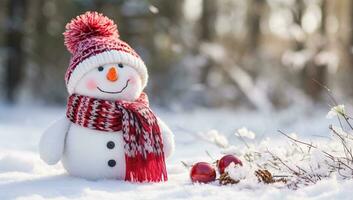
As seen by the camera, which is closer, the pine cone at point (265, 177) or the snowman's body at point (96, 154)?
the pine cone at point (265, 177)

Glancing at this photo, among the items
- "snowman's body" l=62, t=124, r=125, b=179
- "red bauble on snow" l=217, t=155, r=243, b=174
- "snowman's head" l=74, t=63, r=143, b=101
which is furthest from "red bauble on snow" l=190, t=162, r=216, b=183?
"snowman's head" l=74, t=63, r=143, b=101

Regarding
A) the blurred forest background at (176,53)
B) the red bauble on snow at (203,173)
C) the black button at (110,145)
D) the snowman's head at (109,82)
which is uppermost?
the blurred forest background at (176,53)

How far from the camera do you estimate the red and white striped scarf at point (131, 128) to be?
3277mm

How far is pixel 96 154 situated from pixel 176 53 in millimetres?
9187

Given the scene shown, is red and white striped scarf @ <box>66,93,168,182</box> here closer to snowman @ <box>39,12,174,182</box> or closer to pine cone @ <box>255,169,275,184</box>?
snowman @ <box>39,12,174,182</box>

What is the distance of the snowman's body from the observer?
10.9 ft

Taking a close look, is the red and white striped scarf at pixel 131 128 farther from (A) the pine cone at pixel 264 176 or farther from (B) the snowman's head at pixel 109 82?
(A) the pine cone at pixel 264 176

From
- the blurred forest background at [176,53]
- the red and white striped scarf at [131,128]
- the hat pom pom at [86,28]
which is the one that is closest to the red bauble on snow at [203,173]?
the red and white striped scarf at [131,128]

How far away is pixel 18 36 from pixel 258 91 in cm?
496

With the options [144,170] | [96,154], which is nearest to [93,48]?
[96,154]

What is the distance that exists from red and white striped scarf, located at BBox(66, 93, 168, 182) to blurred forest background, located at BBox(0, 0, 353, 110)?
7.00m

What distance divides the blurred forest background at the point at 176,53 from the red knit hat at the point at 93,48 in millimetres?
6616

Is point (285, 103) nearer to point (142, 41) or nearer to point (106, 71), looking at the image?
point (142, 41)

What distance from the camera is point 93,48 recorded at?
3479 mm
